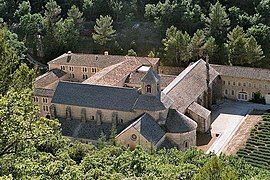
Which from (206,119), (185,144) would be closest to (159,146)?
(185,144)

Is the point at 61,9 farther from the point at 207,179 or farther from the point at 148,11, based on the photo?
the point at 207,179

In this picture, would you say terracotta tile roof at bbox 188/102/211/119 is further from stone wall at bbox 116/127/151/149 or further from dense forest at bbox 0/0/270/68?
dense forest at bbox 0/0/270/68

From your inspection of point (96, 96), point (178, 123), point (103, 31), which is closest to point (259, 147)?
point (178, 123)

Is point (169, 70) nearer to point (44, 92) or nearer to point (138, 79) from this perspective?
point (138, 79)

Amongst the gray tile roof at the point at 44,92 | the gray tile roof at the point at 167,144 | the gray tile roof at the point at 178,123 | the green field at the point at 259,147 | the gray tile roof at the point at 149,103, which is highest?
the gray tile roof at the point at 149,103

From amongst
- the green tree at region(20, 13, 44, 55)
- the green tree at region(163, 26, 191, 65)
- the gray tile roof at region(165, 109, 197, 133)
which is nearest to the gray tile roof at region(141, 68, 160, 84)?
the gray tile roof at region(165, 109, 197, 133)

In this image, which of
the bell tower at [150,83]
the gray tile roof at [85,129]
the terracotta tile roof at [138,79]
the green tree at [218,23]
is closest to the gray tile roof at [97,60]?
the terracotta tile roof at [138,79]

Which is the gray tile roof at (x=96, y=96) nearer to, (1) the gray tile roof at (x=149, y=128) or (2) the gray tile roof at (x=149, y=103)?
(2) the gray tile roof at (x=149, y=103)

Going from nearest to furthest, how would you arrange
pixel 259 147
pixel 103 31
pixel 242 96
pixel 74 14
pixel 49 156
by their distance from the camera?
pixel 49 156 → pixel 259 147 → pixel 242 96 → pixel 103 31 → pixel 74 14
